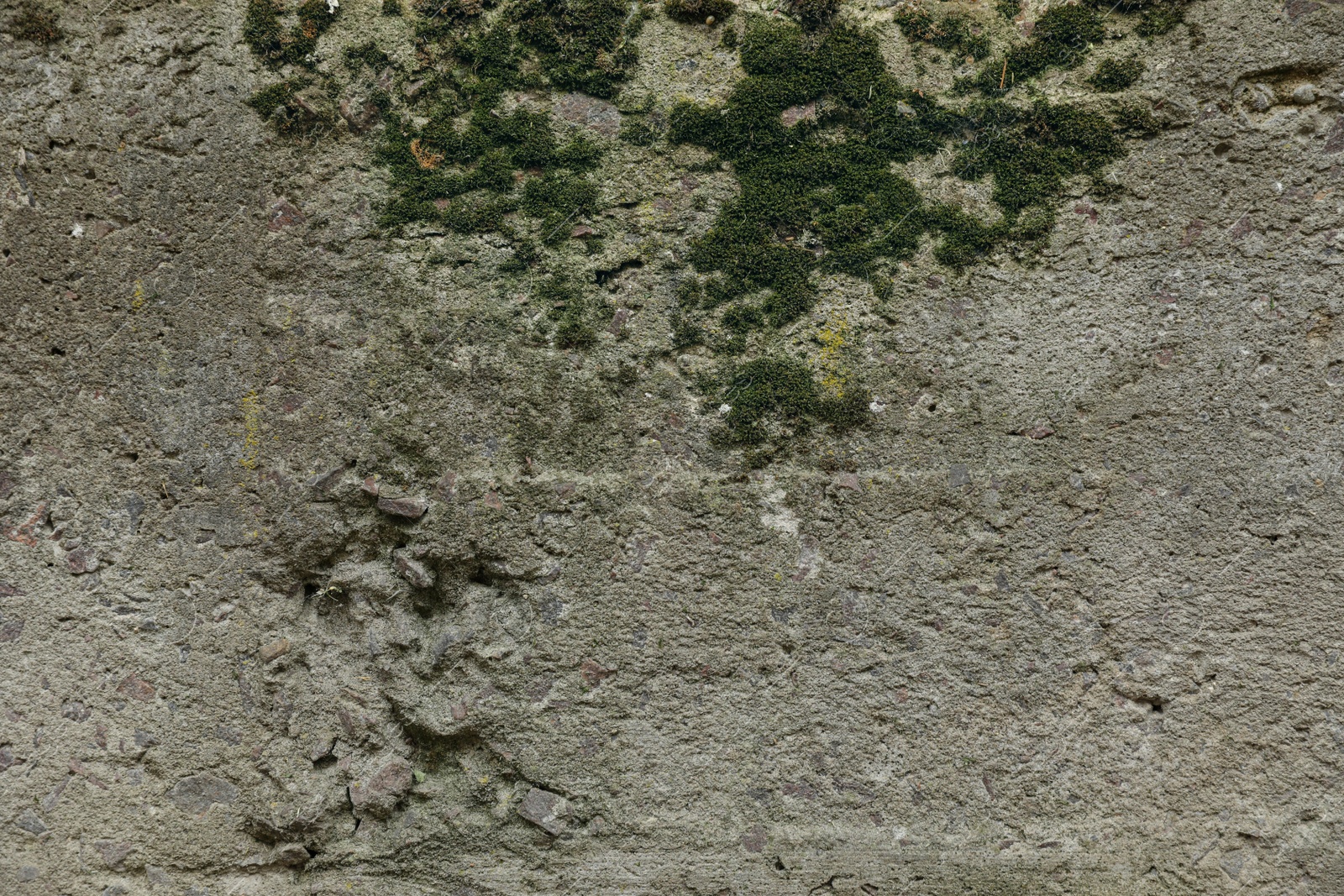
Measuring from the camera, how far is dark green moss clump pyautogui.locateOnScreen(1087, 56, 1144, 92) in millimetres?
2518

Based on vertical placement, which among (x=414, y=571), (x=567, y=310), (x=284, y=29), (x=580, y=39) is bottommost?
(x=414, y=571)

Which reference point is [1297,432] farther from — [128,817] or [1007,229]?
[128,817]

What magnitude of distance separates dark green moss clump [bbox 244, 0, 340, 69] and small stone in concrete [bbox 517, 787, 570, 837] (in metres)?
2.21

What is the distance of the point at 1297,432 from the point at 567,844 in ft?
7.56

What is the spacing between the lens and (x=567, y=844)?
2.46 metres

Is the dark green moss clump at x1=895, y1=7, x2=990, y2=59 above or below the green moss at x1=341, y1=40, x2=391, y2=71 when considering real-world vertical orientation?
above

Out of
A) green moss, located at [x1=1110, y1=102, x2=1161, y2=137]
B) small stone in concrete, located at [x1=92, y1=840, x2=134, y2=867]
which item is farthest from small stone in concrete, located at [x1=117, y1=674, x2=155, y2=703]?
green moss, located at [x1=1110, y1=102, x2=1161, y2=137]

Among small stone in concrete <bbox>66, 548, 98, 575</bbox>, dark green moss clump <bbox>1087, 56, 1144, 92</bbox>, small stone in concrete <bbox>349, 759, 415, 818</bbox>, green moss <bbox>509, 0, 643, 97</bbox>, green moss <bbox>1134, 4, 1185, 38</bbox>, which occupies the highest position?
green moss <bbox>1134, 4, 1185, 38</bbox>

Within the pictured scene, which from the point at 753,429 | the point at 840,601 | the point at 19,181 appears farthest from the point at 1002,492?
the point at 19,181

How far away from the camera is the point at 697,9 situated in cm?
264

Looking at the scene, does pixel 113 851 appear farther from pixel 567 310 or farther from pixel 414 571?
pixel 567 310

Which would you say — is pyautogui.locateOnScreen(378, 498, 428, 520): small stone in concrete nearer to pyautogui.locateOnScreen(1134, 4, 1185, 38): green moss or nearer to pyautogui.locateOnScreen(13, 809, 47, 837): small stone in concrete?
pyautogui.locateOnScreen(13, 809, 47, 837): small stone in concrete

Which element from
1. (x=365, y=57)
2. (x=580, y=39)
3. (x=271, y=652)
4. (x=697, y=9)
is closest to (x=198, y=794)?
(x=271, y=652)

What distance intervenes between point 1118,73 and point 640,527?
1859mm
